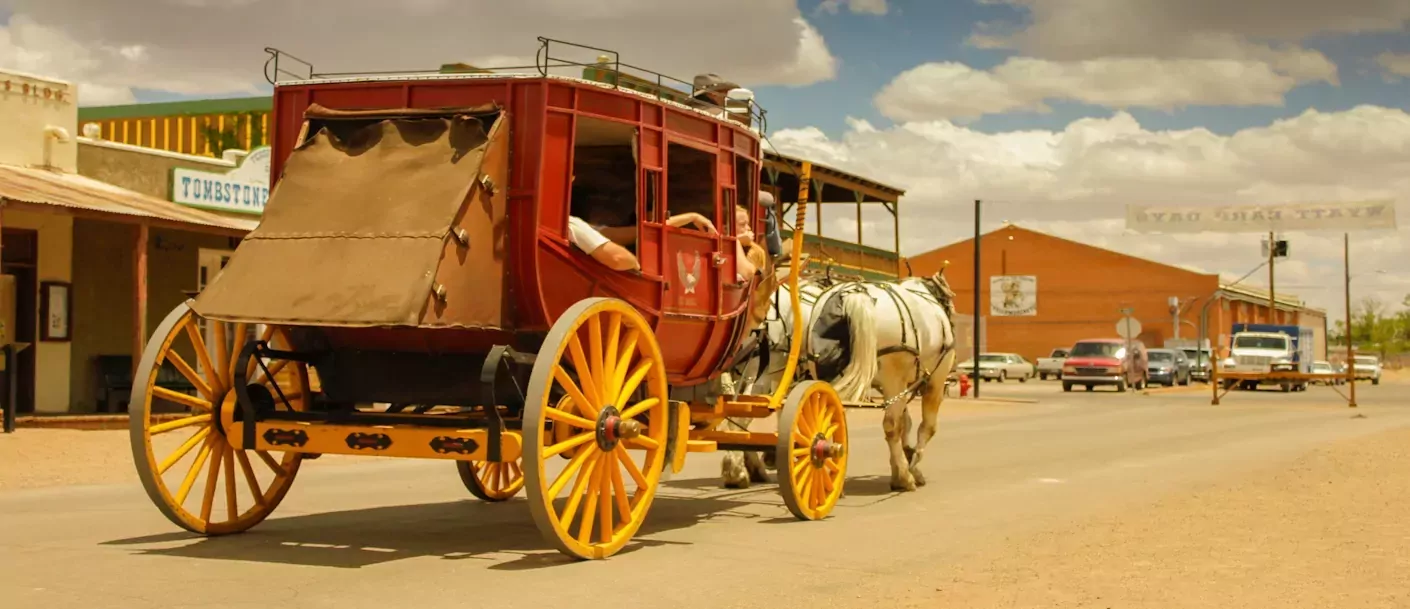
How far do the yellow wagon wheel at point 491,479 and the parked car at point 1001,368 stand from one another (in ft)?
165

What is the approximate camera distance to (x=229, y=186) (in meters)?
25.6

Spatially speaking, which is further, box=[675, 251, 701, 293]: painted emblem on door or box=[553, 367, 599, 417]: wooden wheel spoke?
box=[675, 251, 701, 293]: painted emblem on door

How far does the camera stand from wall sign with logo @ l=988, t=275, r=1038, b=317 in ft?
279

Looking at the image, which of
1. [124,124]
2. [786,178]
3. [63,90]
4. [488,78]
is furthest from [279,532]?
[786,178]

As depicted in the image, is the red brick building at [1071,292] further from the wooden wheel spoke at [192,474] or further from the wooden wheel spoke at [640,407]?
the wooden wheel spoke at [192,474]

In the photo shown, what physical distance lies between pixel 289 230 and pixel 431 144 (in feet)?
2.93

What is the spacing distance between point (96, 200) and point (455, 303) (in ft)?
47.0

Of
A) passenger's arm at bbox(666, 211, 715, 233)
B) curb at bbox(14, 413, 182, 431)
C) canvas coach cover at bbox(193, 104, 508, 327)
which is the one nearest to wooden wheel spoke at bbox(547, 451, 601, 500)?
canvas coach cover at bbox(193, 104, 508, 327)

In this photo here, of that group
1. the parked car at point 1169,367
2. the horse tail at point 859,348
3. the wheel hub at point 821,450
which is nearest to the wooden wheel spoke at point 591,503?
the wheel hub at point 821,450

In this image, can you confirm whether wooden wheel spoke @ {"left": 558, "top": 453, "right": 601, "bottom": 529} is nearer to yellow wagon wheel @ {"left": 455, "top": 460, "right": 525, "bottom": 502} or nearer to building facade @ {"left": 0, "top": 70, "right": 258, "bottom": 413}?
yellow wagon wheel @ {"left": 455, "top": 460, "right": 525, "bottom": 502}

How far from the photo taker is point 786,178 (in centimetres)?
3688

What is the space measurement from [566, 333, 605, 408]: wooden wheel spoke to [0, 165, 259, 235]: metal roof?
40.4 feet

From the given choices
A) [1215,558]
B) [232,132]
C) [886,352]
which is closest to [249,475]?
[1215,558]

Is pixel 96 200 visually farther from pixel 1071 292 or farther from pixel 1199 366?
pixel 1071 292
